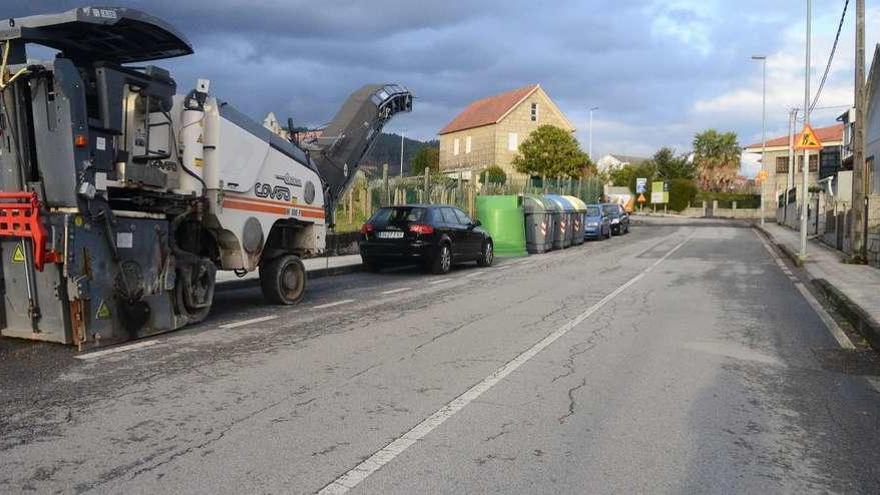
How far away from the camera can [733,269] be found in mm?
17938

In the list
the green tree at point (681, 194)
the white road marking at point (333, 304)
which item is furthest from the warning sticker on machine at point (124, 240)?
the green tree at point (681, 194)

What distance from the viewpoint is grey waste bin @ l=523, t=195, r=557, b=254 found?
79.5ft

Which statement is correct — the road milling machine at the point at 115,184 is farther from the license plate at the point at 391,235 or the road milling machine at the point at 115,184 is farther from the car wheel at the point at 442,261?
the car wheel at the point at 442,261

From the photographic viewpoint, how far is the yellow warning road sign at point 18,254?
23.9ft

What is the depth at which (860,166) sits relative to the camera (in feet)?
58.4

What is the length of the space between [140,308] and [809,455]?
258 inches

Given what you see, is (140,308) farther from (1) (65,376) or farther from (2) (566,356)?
(2) (566,356)

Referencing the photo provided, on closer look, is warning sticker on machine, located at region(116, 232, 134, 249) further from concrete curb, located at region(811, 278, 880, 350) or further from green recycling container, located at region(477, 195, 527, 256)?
green recycling container, located at region(477, 195, 527, 256)

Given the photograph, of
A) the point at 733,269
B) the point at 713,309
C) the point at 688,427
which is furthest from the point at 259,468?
the point at 733,269

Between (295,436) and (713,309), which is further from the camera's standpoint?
(713,309)

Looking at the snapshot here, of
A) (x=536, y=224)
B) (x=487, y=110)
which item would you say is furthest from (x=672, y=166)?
(x=536, y=224)

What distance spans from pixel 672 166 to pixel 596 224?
5642 cm

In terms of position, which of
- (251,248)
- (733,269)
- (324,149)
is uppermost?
(324,149)

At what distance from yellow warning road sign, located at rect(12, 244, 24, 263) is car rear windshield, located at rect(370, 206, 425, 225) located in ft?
29.7
